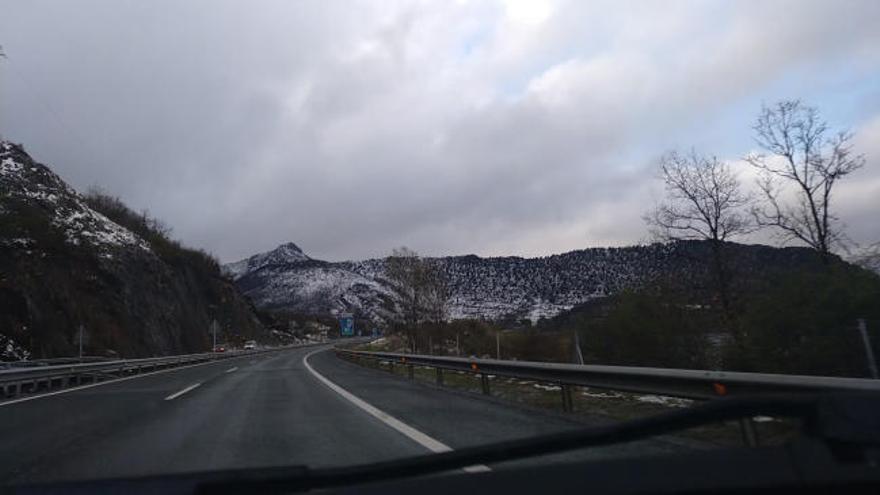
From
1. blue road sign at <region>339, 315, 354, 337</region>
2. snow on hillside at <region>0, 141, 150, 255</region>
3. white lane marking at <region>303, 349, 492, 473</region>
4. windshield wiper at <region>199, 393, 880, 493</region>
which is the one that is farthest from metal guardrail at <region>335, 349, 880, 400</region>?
blue road sign at <region>339, 315, 354, 337</region>

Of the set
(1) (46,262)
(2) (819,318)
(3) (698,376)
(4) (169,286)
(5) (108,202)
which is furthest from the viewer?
(5) (108,202)

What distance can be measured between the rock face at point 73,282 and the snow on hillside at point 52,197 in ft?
0.32

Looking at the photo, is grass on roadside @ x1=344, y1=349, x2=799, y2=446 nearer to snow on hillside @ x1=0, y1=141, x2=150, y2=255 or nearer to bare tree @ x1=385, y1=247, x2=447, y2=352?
bare tree @ x1=385, y1=247, x2=447, y2=352

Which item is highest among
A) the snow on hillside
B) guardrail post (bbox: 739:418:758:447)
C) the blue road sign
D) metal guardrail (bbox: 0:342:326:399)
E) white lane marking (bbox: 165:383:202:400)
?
the snow on hillside

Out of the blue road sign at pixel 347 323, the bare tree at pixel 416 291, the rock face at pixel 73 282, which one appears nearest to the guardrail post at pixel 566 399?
the rock face at pixel 73 282

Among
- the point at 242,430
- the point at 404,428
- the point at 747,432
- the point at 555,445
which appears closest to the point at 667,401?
the point at 404,428

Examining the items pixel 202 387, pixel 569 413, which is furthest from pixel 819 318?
pixel 202 387

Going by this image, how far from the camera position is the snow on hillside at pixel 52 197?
52438 millimetres

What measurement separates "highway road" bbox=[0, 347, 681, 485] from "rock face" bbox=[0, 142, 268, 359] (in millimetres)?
26572

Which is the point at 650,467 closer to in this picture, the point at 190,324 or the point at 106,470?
the point at 106,470

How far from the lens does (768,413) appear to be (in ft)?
8.46

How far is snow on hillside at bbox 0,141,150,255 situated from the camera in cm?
5244

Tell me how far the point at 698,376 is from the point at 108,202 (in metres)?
88.7

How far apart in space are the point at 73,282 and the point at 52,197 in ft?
34.6
